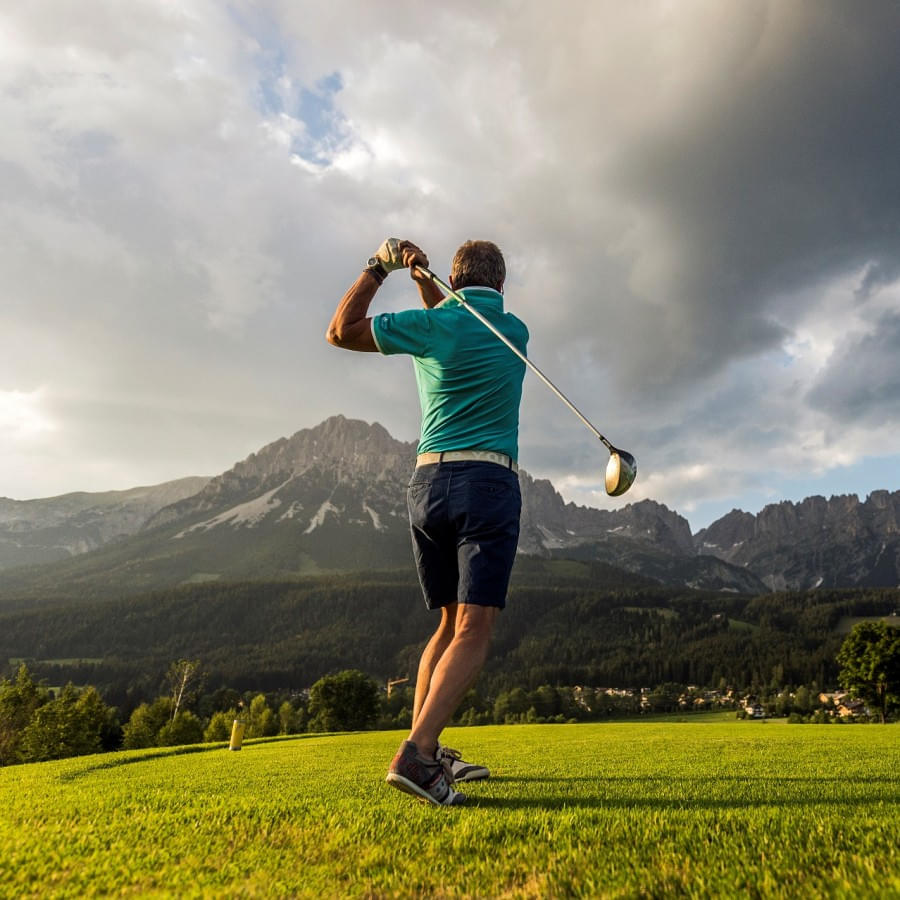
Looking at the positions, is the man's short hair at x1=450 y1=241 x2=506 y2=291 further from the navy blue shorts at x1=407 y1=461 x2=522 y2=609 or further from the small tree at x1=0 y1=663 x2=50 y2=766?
the small tree at x1=0 y1=663 x2=50 y2=766

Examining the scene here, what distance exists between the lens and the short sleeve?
4613 millimetres

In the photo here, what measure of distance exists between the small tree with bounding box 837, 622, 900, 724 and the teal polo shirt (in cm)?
5215

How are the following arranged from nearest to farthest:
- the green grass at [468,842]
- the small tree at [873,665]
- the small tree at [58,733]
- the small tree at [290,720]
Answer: the green grass at [468,842]
the small tree at [58,733]
the small tree at [873,665]
the small tree at [290,720]

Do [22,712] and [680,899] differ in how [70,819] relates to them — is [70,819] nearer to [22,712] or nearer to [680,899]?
[680,899]

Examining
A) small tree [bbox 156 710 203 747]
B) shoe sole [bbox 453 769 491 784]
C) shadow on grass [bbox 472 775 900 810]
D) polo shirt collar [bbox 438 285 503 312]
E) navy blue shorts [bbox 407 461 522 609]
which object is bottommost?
small tree [bbox 156 710 203 747]

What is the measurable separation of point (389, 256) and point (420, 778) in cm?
389

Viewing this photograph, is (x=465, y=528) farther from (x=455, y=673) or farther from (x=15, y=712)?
(x=15, y=712)

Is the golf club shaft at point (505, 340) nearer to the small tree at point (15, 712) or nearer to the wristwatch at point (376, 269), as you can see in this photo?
the wristwatch at point (376, 269)

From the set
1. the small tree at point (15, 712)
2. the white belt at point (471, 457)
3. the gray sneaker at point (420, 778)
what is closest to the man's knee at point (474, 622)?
the gray sneaker at point (420, 778)

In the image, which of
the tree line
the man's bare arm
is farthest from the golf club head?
the tree line

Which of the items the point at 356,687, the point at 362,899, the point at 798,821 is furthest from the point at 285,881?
the point at 356,687

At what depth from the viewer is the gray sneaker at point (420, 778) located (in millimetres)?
3508

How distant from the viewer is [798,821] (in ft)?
9.41

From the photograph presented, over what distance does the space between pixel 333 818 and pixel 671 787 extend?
2634 millimetres
